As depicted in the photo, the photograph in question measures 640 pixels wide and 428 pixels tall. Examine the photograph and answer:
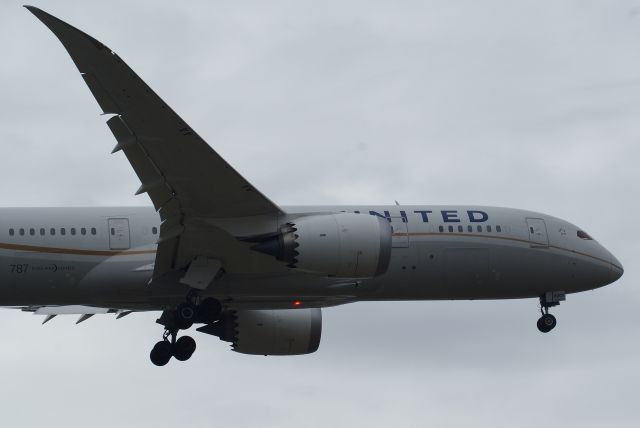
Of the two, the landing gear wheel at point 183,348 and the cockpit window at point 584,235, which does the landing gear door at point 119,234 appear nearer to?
the landing gear wheel at point 183,348

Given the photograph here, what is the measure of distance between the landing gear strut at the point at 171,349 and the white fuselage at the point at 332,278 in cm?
139

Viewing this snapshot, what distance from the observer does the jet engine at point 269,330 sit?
43.9m

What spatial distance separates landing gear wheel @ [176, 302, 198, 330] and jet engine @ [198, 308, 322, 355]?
512 cm

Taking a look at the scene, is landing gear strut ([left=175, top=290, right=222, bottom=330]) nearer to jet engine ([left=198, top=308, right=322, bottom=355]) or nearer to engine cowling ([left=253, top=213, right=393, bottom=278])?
engine cowling ([left=253, top=213, right=393, bottom=278])

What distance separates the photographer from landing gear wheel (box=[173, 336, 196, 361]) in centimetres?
4175

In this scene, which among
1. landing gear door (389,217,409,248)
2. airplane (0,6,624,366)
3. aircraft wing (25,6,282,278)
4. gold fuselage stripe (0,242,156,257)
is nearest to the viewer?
aircraft wing (25,6,282,278)

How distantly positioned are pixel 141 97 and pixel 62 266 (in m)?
6.57

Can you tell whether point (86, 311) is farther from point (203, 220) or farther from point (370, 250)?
point (370, 250)

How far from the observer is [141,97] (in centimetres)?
3356

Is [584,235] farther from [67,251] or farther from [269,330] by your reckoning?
[67,251]

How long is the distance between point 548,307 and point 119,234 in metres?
12.7

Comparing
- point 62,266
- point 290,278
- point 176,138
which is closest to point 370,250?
point 290,278

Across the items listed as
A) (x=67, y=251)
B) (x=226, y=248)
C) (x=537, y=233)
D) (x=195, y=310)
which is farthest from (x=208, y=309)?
(x=537, y=233)

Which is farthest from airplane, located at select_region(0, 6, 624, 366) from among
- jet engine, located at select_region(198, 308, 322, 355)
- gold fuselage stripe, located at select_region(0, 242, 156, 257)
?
jet engine, located at select_region(198, 308, 322, 355)
